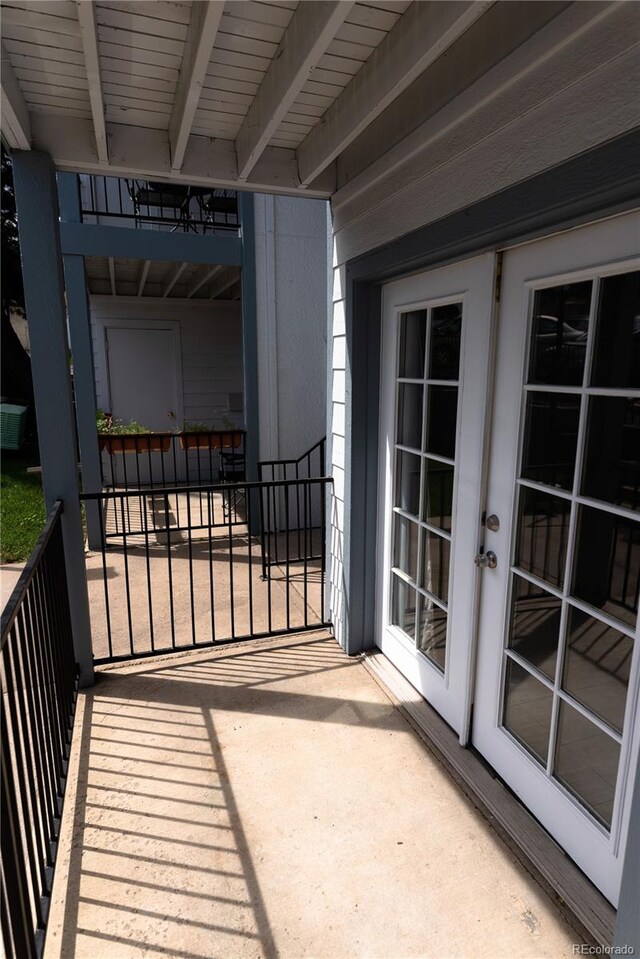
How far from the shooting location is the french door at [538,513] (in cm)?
145

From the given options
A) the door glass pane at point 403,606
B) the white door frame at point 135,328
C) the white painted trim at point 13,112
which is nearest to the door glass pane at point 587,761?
the door glass pane at point 403,606

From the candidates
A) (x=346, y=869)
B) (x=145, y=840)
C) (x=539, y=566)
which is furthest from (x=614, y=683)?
(x=145, y=840)

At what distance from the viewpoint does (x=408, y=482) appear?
257 cm

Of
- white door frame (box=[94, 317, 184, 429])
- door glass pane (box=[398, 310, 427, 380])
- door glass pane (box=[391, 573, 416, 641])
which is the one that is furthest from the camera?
white door frame (box=[94, 317, 184, 429])

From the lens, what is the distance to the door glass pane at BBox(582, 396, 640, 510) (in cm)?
139

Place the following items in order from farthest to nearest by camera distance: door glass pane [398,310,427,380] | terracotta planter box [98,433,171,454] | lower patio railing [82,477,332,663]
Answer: terracotta planter box [98,433,171,454] → lower patio railing [82,477,332,663] → door glass pane [398,310,427,380]

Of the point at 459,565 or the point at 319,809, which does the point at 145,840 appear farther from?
the point at 459,565

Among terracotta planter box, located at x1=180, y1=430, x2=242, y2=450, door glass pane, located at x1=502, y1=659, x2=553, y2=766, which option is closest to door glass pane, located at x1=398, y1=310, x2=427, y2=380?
door glass pane, located at x1=502, y1=659, x2=553, y2=766

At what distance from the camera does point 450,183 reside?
1.86 metres

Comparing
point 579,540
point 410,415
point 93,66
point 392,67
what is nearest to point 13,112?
point 93,66

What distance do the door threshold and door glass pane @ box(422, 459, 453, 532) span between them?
855mm

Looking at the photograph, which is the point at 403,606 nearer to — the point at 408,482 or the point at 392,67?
the point at 408,482

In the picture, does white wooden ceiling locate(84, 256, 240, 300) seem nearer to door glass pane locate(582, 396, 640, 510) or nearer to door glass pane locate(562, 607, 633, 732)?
door glass pane locate(582, 396, 640, 510)

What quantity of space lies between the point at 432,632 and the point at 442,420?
0.96 m
